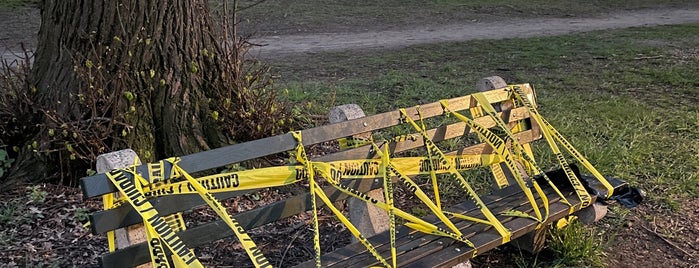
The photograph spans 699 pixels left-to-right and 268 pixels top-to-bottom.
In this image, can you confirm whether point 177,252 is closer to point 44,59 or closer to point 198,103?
point 198,103

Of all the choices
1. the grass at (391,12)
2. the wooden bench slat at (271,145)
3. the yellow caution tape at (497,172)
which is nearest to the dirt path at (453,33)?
the grass at (391,12)

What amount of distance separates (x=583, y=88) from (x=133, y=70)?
5.03m

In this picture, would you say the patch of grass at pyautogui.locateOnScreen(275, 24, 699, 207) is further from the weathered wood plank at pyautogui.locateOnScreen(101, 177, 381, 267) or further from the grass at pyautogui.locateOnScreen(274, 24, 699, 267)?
the weathered wood plank at pyautogui.locateOnScreen(101, 177, 381, 267)

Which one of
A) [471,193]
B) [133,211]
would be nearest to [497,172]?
[471,193]

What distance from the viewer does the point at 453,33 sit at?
12.1 m

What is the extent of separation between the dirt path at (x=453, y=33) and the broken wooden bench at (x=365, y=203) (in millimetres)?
6582

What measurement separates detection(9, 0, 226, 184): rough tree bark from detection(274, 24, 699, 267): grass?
42.4 inches

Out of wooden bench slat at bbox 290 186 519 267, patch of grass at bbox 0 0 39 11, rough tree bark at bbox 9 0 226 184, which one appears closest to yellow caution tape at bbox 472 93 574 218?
wooden bench slat at bbox 290 186 519 267

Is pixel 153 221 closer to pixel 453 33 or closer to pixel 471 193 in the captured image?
pixel 471 193

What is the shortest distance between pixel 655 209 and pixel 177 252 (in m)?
3.13

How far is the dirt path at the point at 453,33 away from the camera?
35.2 ft

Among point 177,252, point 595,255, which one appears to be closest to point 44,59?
point 177,252

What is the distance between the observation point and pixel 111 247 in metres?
2.45

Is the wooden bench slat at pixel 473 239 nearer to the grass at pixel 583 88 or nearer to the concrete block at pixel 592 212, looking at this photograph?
the concrete block at pixel 592 212
